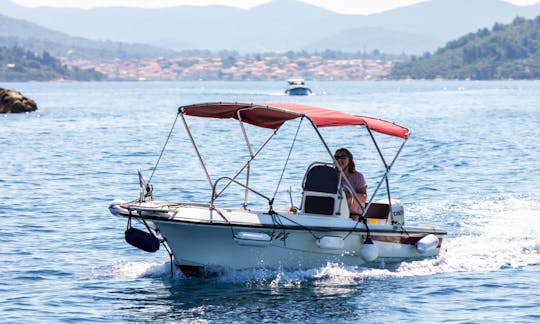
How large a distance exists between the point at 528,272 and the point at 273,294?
4791mm

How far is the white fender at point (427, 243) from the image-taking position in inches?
641

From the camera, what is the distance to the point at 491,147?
4231 centimetres

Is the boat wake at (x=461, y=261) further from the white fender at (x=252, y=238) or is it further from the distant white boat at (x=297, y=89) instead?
the distant white boat at (x=297, y=89)

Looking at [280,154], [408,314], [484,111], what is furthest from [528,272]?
[484,111]

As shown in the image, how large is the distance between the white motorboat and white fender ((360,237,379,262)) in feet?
0.05

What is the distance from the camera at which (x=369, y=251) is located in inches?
605

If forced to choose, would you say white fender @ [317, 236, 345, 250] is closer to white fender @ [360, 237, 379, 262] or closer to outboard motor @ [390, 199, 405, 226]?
white fender @ [360, 237, 379, 262]

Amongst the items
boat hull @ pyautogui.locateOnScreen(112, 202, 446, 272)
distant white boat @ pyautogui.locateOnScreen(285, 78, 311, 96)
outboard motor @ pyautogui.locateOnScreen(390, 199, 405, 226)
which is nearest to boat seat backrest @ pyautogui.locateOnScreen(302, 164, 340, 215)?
boat hull @ pyautogui.locateOnScreen(112, 202, 446, 272)

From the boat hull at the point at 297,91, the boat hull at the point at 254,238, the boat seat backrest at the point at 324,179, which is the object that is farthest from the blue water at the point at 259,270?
the boat hull at the point at 297,91

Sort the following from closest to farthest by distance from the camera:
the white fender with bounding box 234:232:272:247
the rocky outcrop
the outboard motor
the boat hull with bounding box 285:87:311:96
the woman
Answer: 1. the white fender with bounding box 234:232:272:247
2. the woman
3. the outboard motor
4. the rocky outcrop
5. the boat hull with bounding box 285:87:311:96

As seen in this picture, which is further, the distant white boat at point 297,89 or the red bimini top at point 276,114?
the distant white boat at point 297,89

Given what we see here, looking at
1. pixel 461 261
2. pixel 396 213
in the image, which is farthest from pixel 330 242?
pixel 461 261

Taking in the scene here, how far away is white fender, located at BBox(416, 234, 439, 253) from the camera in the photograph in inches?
641

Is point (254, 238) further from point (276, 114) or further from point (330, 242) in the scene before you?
point (276, 114)
